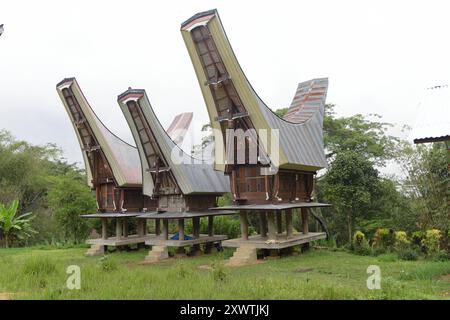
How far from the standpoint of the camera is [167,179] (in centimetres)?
1695

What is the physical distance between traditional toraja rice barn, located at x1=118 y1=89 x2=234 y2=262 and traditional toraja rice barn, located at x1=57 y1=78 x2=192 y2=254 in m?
1.94

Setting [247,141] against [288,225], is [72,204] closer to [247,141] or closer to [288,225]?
[247,141]

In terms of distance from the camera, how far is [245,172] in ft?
47.0

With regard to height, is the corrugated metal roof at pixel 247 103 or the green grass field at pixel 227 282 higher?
the corrugated metal roof at pixel 247 103

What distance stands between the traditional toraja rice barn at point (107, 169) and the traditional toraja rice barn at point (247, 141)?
5.78 m

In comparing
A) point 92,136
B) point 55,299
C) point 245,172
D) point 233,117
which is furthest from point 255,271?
point 92,136

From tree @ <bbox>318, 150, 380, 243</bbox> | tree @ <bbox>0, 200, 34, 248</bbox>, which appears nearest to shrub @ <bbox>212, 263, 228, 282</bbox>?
tree @ <bbox>318, 150, 380, 243</bbox>

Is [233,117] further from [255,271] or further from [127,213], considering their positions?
[127,213]

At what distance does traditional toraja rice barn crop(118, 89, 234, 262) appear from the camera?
15.9 meters

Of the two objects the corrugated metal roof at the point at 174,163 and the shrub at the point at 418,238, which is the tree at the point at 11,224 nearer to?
the corrugated metal roof at the point at 174,163

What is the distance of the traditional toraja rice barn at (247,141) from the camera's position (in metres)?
13.3

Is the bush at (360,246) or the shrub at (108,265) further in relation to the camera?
the bush at (360,246)

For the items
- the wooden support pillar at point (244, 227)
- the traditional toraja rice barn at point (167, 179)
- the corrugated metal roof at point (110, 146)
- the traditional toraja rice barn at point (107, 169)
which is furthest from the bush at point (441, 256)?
the corrugated metal roof at point (110, 146)

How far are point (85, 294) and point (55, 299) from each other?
53cm
